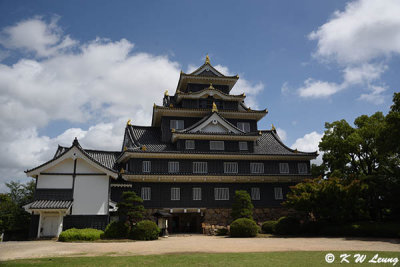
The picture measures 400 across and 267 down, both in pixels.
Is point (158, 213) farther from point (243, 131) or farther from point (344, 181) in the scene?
point (344, 181)

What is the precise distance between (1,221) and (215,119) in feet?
84.1

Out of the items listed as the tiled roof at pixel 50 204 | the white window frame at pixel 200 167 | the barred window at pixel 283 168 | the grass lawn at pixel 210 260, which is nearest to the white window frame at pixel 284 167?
the barred window at pixel 283 168

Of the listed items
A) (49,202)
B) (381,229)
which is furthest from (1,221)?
(381,229)

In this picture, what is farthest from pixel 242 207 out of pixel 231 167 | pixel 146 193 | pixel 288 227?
pixel 146 193

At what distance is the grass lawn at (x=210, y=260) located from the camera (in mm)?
12688

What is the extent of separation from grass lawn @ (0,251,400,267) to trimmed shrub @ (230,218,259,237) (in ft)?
36.9

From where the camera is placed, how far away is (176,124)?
3712 cm

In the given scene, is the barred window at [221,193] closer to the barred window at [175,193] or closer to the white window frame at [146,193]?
the barred window at [175,193]

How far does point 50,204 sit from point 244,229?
16.5 m

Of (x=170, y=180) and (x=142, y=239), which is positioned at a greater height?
(x=170, y=180)

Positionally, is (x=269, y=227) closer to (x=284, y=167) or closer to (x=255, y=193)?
(x=255, y=193)

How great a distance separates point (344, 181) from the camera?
90.9ft

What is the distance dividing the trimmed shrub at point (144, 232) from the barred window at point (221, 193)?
10.1 meters

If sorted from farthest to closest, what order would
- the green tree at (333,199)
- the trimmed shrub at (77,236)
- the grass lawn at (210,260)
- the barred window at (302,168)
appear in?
the barred window at (302,168) → the green tree at (333,199) → the trimmed shrub at (77,236) → the grass lawn at (210,260)
